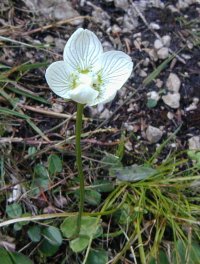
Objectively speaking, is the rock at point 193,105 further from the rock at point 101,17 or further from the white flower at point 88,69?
the white flower at point 88,69

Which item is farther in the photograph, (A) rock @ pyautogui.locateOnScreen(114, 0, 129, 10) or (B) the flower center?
(A) rock @ pyautogui.locateOnScreen(114, 0, 129, 10)

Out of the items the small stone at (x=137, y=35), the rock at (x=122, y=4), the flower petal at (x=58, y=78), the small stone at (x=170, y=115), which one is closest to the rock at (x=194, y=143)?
the small stone at (x=170, y=115)

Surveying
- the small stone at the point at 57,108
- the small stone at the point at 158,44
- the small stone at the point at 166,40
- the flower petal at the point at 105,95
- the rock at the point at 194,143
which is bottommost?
the rock at the point at 194,143

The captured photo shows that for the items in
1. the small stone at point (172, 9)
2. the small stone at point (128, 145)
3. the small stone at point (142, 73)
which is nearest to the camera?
the small stone at point (128, 145)

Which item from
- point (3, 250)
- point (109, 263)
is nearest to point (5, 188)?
point (3, 250)

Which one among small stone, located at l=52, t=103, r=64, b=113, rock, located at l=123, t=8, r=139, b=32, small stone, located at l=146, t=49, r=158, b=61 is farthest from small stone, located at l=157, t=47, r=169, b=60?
small stone, located at l=52, t=103, r=64, b=113

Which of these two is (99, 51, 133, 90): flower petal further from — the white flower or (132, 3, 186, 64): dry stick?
(132, 3, 186, 64): dry stick

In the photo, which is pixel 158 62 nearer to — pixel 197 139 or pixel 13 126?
pixel 197 139
